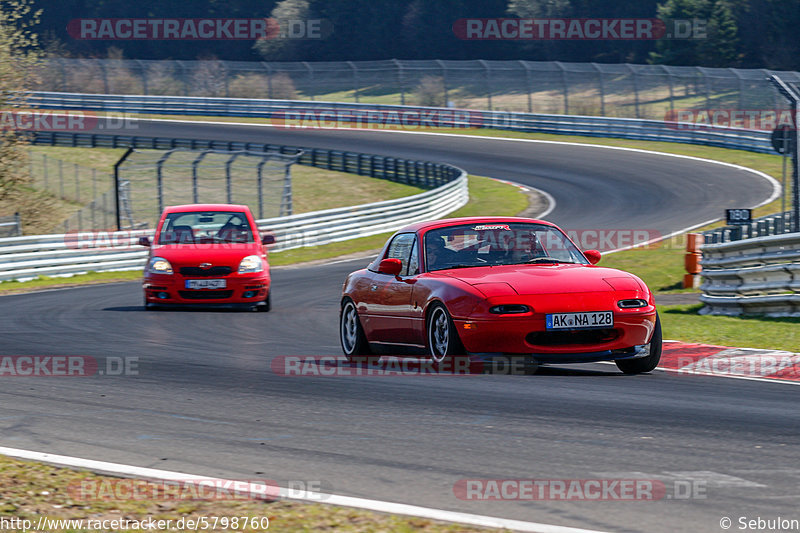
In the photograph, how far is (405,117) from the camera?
53875 millimetres

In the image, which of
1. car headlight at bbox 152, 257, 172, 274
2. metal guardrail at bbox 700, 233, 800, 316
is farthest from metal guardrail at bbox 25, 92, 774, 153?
car headlight at bbox 152, 257, 172, 274

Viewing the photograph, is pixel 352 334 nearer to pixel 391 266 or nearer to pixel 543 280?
pixel 391 266

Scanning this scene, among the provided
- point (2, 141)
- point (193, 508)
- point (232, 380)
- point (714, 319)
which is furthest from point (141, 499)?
point (2, 141)

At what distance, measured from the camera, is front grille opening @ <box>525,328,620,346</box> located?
818 centimetres

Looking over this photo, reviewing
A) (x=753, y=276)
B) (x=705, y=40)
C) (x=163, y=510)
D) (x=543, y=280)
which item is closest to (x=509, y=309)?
(x=543, y=280)

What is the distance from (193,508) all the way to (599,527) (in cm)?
177

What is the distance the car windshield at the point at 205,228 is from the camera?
16.2 m

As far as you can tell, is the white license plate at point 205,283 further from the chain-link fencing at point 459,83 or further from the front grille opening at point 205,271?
the chain-link fencing at point 459,83

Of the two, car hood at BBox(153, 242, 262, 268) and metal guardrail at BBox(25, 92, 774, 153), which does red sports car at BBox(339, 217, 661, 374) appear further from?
metal guardrail at BBox(25, 92, 774, 153)

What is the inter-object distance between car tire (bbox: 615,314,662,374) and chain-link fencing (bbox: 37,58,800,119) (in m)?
38.7

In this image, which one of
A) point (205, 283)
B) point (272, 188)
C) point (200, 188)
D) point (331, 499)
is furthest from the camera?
point (200, 188)

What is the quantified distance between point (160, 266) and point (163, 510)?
432 inches

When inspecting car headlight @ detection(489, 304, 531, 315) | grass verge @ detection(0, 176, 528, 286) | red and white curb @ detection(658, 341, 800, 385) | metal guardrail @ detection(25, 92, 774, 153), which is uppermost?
metal guardrail @ detection(25, 92, 774, 153)

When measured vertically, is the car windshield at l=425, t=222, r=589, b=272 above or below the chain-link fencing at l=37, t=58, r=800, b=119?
below
